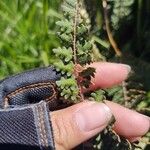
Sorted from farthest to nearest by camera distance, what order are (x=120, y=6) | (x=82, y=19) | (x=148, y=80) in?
(x=120, y=6), (x=148, y=80), (x=82, y=19)

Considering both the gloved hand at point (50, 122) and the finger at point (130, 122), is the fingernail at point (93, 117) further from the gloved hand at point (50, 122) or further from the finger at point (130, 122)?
the finger at point (130, 122)

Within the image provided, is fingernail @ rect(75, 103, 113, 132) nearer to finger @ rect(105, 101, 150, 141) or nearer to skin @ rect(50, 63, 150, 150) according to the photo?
skin @ rect(50, 63, 150, 150)

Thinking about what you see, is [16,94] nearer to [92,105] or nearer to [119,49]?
[92,105]

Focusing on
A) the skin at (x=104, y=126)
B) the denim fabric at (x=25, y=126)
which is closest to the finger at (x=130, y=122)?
the skin at (x=104, y=126)

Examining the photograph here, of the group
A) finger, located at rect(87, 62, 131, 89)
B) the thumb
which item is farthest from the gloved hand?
finger, located at rect(87, 62, 131, 89)

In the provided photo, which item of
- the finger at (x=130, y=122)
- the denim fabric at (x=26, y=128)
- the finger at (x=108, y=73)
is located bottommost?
the finger at (x=130, y=122)

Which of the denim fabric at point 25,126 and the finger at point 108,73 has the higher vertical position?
the finger at point 108,73

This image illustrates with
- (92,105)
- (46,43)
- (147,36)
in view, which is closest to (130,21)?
(147,36)
